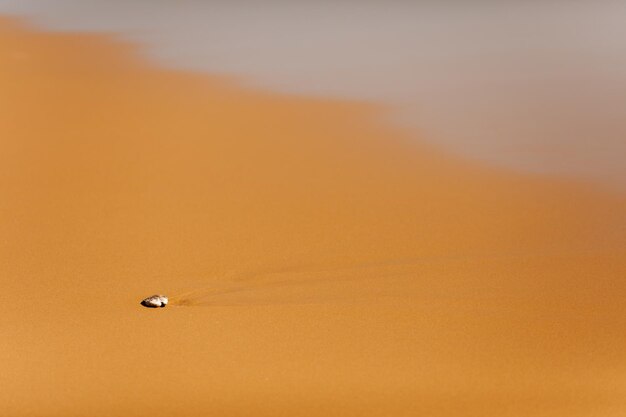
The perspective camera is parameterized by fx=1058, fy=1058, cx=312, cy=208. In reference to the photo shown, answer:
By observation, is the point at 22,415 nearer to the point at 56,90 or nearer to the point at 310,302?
the point at 310,302

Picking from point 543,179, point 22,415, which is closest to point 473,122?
point 543,179

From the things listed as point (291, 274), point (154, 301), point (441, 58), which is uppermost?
point (441, 58)

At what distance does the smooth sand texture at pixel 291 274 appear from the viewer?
8.46ft

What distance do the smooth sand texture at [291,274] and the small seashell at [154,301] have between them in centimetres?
4

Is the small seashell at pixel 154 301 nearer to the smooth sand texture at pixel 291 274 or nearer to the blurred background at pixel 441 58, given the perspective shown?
the smooth sand texture at pixel 291 274

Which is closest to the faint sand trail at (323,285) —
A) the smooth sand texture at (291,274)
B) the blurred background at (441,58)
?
the smooth sand texture at (291,274)

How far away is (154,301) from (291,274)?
49 centimetres

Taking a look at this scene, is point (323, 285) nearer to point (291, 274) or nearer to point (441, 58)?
point (291, 274)

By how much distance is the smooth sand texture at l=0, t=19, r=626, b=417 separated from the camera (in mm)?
2578

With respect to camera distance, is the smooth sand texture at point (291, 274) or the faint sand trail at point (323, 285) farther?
the faint sand trail at point (323, 285)

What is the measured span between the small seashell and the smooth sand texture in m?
0.04

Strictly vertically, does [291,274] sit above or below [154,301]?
above

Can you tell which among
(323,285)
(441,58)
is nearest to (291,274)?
(323,285)

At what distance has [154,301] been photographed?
10.1 feet
